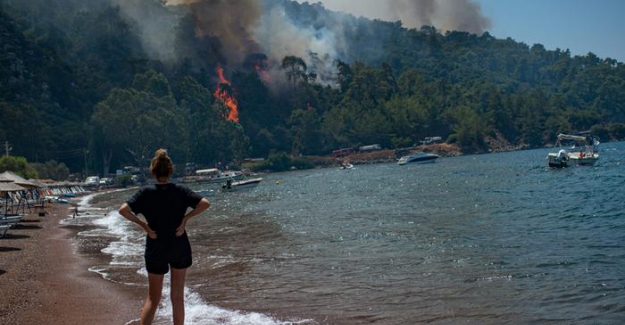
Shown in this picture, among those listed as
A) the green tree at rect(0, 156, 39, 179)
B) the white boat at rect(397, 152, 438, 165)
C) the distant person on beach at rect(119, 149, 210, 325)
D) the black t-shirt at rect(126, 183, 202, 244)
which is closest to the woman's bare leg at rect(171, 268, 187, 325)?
the distant person on beach at rect(119, 149, 210, 325)

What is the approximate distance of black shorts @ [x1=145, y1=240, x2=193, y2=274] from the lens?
1045 cm

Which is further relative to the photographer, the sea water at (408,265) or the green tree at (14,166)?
the green tree at (14,166)

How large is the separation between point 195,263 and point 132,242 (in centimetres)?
939

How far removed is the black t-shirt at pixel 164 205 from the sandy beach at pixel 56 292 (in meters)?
5.69

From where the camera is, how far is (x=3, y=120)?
124 meters

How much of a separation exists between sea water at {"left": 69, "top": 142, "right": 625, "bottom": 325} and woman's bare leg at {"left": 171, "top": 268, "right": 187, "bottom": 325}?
14.2 ft

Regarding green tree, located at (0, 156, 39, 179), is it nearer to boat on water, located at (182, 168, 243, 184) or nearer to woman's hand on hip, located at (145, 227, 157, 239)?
boat on water, located at (182, 168, 243, 184)

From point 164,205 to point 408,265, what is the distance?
46.4ft

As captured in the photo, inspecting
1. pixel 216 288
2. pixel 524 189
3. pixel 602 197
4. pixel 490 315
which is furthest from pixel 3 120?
pixel 490 315

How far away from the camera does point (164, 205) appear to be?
10.4m

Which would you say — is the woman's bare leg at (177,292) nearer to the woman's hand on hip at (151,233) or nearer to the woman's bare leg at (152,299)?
the woman's bare leg at (152,299)

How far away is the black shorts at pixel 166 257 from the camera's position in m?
10.4

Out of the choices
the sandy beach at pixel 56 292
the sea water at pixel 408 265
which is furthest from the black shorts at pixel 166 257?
the sandy beach at pixel 56 292

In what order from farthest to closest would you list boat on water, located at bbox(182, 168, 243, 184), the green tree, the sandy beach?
1. boat on water, located at bbox(182, 168, 243, 184)
2. the green tree
3. the sandy beach
